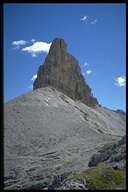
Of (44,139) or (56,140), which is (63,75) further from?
(56,140)

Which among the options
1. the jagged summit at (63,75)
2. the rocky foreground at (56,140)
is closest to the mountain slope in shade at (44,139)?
the rocky foreground at (56,140)

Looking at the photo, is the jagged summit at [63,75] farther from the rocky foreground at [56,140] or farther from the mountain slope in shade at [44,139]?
the mountain slope in shade at [44,139]

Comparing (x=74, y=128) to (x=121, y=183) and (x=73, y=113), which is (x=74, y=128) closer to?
(x=73, y=113)

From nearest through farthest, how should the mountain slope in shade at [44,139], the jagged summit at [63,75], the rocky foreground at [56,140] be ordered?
the rocky foreground at [56,140] < the mountain slope in shade at [44,139] < the jagged summit at [63,75]

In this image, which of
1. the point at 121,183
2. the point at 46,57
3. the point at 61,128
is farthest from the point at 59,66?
the point at 121,183

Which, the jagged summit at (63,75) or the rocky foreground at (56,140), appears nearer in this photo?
the rocky foreground at (56,140)

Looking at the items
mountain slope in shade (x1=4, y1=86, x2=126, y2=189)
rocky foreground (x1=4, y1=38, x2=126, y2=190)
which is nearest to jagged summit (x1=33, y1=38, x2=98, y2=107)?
rocky foreground (x1=4, y1=38, x2=126, y2=190)
